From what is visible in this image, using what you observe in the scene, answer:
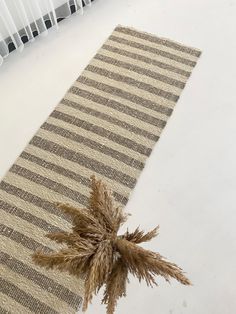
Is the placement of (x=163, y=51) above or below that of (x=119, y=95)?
above

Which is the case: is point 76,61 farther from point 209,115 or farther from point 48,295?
point 48,295

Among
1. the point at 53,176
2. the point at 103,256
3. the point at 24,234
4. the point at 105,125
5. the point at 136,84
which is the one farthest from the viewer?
the point at 136,84

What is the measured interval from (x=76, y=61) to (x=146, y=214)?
0.79m

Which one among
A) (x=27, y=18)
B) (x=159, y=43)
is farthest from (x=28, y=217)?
(x=159, y=43)

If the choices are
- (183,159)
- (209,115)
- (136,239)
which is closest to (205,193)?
(183,159)

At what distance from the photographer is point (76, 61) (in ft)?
5.37

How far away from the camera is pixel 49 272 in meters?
1.17

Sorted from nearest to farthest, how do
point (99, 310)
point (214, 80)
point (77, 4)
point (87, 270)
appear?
Result: point (87, 270)
point (99, 310)
point (214, 80)
point (77, 4)

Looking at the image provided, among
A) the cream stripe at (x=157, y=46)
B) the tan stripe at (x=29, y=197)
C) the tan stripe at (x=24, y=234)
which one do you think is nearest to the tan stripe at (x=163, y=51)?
the cream stripe at (x=157, y=46)

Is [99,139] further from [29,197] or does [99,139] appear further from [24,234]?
[24,234]

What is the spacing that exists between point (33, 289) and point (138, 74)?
97cm

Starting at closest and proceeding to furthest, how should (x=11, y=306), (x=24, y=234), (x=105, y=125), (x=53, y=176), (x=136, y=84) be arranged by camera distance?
(x=11, y=306)
(x=24, y=234)
(x=53, y=176)
(x=105, y=125)
(x=136, y=84)

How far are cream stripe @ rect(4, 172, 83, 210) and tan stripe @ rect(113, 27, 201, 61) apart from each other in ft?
2.72

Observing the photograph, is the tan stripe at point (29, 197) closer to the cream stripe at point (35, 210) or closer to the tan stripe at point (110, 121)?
the cream stripe at point (35, 210)
